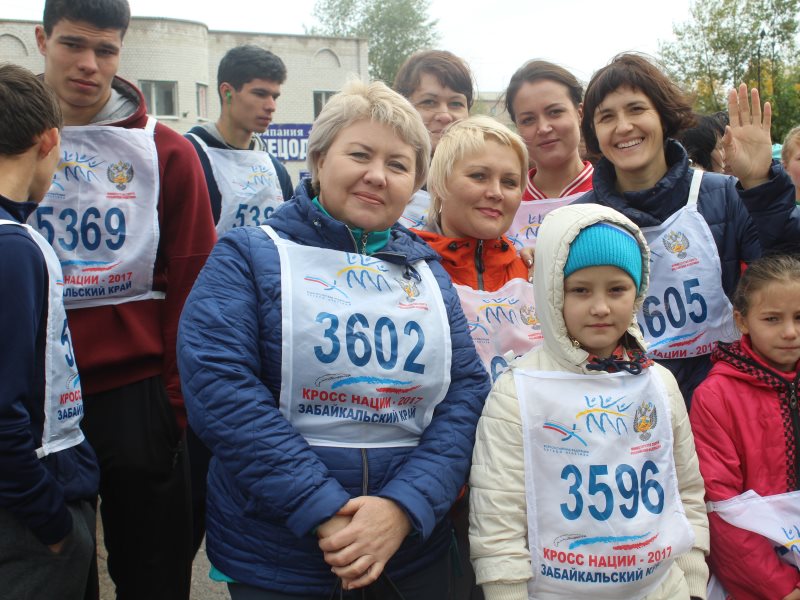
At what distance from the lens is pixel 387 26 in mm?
47375

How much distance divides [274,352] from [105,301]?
106 centimetres

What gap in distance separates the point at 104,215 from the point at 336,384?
1306 millimetres

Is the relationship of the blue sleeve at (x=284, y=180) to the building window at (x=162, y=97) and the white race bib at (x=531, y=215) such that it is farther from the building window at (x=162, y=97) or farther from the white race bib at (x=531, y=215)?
the building window at (x=162, y=97)

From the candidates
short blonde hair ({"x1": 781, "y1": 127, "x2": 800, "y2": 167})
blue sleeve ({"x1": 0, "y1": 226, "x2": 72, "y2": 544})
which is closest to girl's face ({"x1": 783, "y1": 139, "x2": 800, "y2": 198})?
short blonde hair ({"x1": 781, "y1": 127, "x2": 800, "y2": 167})

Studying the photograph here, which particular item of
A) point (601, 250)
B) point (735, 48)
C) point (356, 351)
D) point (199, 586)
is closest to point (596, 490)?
point (601, 250)

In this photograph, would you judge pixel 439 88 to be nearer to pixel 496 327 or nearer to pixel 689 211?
pixel 689 211

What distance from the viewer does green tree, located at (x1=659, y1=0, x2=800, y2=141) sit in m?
20.4

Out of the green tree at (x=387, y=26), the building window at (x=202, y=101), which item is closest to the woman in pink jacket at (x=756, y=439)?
the building window at (x=202, y=101)

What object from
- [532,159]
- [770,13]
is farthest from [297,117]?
[532,159]

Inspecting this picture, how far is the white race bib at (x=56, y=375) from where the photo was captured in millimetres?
2299

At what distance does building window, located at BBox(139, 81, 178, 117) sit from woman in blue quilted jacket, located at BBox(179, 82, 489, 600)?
29.7 m

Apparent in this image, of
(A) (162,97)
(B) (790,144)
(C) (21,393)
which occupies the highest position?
(A) (162,97)

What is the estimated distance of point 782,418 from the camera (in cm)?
265

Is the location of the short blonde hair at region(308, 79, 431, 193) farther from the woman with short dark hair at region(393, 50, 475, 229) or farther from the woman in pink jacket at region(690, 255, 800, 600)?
the woman with short dark hair at region(393, 50, 475, 229)
